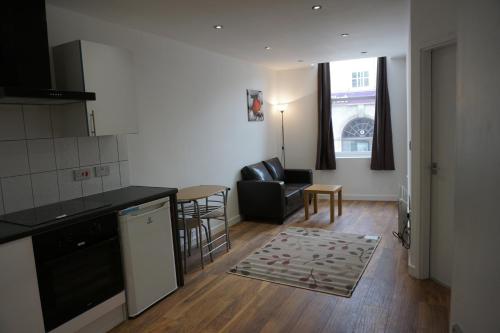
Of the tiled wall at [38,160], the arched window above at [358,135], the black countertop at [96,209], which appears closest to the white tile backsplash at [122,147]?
the tiled wall at [38,160]

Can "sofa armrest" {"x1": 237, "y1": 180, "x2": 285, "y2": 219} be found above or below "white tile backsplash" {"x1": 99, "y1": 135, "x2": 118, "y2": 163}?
below

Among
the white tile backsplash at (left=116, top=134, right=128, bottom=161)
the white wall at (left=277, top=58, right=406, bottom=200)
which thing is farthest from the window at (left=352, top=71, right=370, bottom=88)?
the white tile backsplash at (left=116, top=134, right=128, bottom=161)

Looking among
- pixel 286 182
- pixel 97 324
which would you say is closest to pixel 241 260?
pixel 97 324

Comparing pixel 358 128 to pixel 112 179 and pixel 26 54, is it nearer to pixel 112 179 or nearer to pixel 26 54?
pixel 112 179

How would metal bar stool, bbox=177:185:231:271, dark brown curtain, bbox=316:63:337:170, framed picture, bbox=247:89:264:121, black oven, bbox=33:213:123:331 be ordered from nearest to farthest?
black oven, bbox=33:213:123:331
metal bar stool, bbox=177:185:231:271
framed picture, bbox=247:89:264:121
dark brown curtain, bbox=316:63:337:170

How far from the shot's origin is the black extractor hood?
2.22 meters

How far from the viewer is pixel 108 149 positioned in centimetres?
318

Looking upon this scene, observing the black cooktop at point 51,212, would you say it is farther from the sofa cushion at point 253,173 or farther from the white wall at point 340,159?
the white wall at point 340,159

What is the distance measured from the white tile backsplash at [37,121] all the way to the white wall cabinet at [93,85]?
62mm

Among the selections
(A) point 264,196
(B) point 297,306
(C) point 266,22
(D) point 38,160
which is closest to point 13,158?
(D) point 38,160

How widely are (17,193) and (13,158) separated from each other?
0.85 feet

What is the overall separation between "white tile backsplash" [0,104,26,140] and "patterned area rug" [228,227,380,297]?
2251 mm

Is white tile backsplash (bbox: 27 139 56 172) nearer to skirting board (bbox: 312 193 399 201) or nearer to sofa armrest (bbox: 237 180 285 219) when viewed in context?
sofa armrest (bbox: 237 180 285 219)

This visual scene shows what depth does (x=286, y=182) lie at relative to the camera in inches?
250
